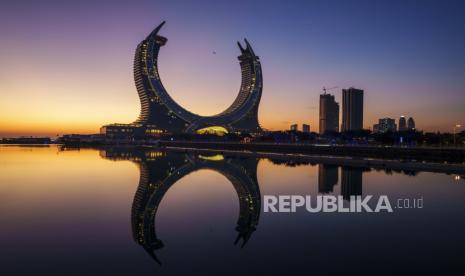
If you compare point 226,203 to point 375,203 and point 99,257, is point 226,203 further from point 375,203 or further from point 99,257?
point 99,257

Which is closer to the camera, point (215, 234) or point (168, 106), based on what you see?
point (215, 234)

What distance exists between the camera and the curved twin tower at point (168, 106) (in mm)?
107812

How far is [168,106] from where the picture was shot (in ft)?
374

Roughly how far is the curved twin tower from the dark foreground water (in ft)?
318

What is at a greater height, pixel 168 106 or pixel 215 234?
pixel 168 106

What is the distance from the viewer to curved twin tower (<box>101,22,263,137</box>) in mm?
107812

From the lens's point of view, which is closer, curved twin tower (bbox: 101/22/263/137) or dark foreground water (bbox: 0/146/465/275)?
dark foreground water (bbox: 0/146/465/275)

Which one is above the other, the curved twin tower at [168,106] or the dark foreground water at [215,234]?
the curved twin tower at [168,106]

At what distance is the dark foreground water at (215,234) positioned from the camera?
6.63 meters

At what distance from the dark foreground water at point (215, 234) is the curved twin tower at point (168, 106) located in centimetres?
9699

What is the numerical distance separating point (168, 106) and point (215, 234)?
108m

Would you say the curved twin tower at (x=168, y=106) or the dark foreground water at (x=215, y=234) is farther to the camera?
the curved twin tower at (x=168, y=106)

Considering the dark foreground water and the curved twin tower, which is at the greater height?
the curved twin tower

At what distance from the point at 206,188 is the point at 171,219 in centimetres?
610
